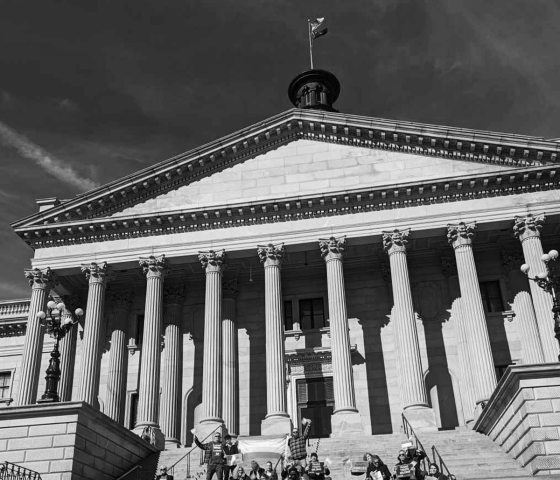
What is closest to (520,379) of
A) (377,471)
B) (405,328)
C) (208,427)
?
→ (377,471)

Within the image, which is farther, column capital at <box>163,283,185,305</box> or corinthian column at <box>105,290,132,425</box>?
column capital at <box>163,283,185,305</box>

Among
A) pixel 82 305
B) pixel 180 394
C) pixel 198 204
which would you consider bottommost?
pixel 180 394

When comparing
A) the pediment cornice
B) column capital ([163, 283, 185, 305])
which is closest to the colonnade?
the pediment cornice

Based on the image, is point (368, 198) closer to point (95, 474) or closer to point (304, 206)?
point (304, 206)

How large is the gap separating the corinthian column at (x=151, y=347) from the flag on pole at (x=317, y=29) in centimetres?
1987

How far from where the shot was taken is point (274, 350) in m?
31.9

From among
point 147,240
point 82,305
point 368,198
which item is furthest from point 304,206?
point 82,305

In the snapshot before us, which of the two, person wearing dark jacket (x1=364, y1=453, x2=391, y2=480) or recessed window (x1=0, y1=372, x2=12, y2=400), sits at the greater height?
recessed window (x1=0, y1=372, x2=12, y2=400)

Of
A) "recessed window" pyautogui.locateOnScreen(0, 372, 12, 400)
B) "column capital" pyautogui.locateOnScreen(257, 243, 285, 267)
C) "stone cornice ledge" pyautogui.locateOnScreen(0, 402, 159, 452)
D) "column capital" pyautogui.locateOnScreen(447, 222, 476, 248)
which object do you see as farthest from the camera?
"recessed window" pyautogui.locateOnScreen(0, 372, 12, 400)

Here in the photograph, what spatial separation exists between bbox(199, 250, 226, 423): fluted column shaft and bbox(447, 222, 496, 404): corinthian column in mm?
11711

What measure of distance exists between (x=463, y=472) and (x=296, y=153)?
2020 cm

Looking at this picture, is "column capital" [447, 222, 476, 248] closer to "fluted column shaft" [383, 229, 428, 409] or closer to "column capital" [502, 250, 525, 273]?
"fluted column shaft" [383, 229, 428, 409]

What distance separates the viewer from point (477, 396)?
29812mm

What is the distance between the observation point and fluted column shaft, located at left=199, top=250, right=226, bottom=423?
1234 inches
